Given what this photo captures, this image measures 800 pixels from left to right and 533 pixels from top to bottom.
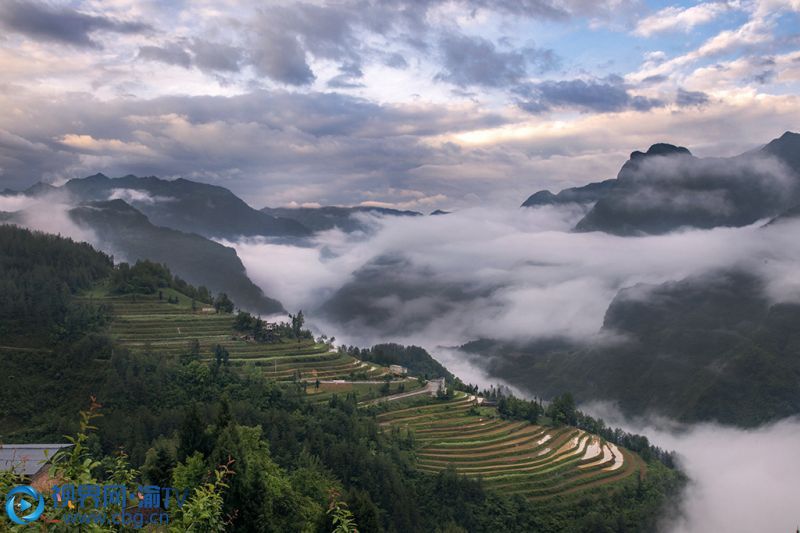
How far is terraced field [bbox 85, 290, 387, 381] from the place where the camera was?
8331 cm

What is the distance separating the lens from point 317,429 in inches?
2462

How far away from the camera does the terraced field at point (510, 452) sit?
228 ft

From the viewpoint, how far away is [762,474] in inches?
4764

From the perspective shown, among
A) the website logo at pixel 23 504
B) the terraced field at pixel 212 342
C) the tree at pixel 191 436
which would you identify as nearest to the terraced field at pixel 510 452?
the terraced field at pixel 212 342

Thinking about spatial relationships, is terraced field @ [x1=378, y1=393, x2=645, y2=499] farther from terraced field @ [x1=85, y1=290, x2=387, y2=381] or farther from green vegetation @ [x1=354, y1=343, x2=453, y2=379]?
green vegetation @ [x1=354, y1=343, x2=453, y2=379]

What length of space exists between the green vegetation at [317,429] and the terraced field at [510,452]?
0.29 meters

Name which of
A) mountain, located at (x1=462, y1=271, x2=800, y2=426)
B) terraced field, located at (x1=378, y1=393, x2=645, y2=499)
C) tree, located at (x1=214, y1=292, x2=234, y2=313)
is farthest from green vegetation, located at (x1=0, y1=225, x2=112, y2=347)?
mountain, located at (x1=462, y1=271, x2=800, y2=426)

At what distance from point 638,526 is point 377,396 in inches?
1582

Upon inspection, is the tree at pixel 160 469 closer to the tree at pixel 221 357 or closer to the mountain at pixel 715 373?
the tree at pixel 221 357

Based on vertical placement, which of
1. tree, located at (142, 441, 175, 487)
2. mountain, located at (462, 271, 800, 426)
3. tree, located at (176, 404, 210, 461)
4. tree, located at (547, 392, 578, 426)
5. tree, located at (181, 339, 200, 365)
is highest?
tree, located at (176, 404, 210, 461)

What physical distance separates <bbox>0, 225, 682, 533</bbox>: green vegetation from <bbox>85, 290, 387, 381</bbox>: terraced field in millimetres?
371

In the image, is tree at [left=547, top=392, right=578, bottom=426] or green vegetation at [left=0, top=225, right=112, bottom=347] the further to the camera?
tree at [left=547, top=392, right=578, bottom=426]

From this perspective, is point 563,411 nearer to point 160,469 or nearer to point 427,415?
point 427,415

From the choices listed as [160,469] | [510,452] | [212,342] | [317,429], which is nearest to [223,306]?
[212,342]
